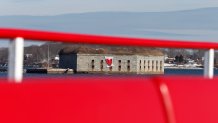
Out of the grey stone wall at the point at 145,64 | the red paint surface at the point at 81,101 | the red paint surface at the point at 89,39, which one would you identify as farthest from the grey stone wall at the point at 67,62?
the red paint surface at the point at 81,101

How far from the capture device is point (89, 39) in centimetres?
355

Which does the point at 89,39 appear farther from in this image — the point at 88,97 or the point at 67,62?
the point at 67,62

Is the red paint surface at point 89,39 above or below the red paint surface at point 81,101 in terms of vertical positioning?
above

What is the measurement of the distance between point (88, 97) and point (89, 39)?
416 mm

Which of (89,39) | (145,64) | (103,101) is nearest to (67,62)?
(145,64)

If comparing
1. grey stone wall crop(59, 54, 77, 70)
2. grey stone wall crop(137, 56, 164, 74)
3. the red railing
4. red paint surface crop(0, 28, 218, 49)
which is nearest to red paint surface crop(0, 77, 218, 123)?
the red railing

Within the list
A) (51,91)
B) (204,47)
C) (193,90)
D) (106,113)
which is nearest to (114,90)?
(106,113)

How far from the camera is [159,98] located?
371 centimetres

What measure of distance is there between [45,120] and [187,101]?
1242 mm

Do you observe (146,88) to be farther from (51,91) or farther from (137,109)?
(51,91)

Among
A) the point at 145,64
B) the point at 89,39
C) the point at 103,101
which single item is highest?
the point at 89,39

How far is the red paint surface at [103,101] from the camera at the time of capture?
10.1 feet

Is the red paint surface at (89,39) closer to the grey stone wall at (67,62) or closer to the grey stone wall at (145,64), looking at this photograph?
the grey stone wall at (67,62)

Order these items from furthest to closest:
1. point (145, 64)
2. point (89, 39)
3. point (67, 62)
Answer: point (145, 64)
point (67, 62)
point (89, 39)
